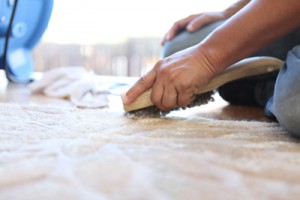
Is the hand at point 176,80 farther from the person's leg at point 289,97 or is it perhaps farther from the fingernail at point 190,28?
the fingernail at point 190,28

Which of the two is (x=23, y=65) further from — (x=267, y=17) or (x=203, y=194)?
(x=203, y=194)

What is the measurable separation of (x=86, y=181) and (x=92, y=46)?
5.65 feet

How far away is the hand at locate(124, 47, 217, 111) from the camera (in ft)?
2.12

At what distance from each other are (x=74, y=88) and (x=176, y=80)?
1.68ft

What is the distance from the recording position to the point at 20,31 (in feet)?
4.32

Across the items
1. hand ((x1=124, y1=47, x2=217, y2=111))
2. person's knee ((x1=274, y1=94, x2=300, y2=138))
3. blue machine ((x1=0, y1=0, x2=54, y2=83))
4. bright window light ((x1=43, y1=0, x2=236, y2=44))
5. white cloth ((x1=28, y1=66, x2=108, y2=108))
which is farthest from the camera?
bright window light ((x1=43, y1=0, x2=236, y2=44))

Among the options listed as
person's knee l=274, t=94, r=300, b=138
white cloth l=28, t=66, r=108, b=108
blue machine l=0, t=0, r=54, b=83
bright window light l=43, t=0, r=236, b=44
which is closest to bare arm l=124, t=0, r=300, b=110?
person's knee l=274, t=94, r=300, b=138

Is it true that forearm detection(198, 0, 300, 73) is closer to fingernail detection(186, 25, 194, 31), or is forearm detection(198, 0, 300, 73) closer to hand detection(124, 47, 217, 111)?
hand detection(124, 47, 217, 111)

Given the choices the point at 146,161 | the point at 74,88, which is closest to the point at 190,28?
the point at 74,88

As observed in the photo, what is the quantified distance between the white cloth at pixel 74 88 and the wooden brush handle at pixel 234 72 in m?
0.24

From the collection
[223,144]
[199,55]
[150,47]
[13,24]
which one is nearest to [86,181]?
[223,144]

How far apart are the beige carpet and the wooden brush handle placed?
6cm

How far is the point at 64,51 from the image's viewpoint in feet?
6.76

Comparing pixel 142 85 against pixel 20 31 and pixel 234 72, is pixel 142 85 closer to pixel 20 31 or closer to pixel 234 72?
pixel 234 72
